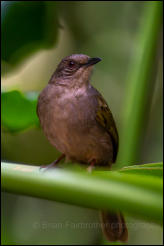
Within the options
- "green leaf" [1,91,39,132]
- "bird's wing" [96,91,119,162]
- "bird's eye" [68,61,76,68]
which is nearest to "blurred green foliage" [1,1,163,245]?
"green leaf" [1,91,39,132]

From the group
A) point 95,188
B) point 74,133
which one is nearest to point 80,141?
point 74,133

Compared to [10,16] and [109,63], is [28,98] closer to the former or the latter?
[10,16]

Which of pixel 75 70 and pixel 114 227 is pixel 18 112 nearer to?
pixel 75 70

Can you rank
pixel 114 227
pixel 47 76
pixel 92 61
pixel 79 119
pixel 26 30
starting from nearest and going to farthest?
1. pixel 79 119
2. pixel 92 61
3. pixel 114 227
4. pixel 26 30
5. pixel 47 76

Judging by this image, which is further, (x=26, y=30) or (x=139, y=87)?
(x=26, y=30)

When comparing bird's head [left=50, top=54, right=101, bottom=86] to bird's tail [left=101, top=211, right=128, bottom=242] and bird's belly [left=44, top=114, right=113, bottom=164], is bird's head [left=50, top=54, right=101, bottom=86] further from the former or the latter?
bird's tail [left=101, top=211, right=128, bottom=242]
